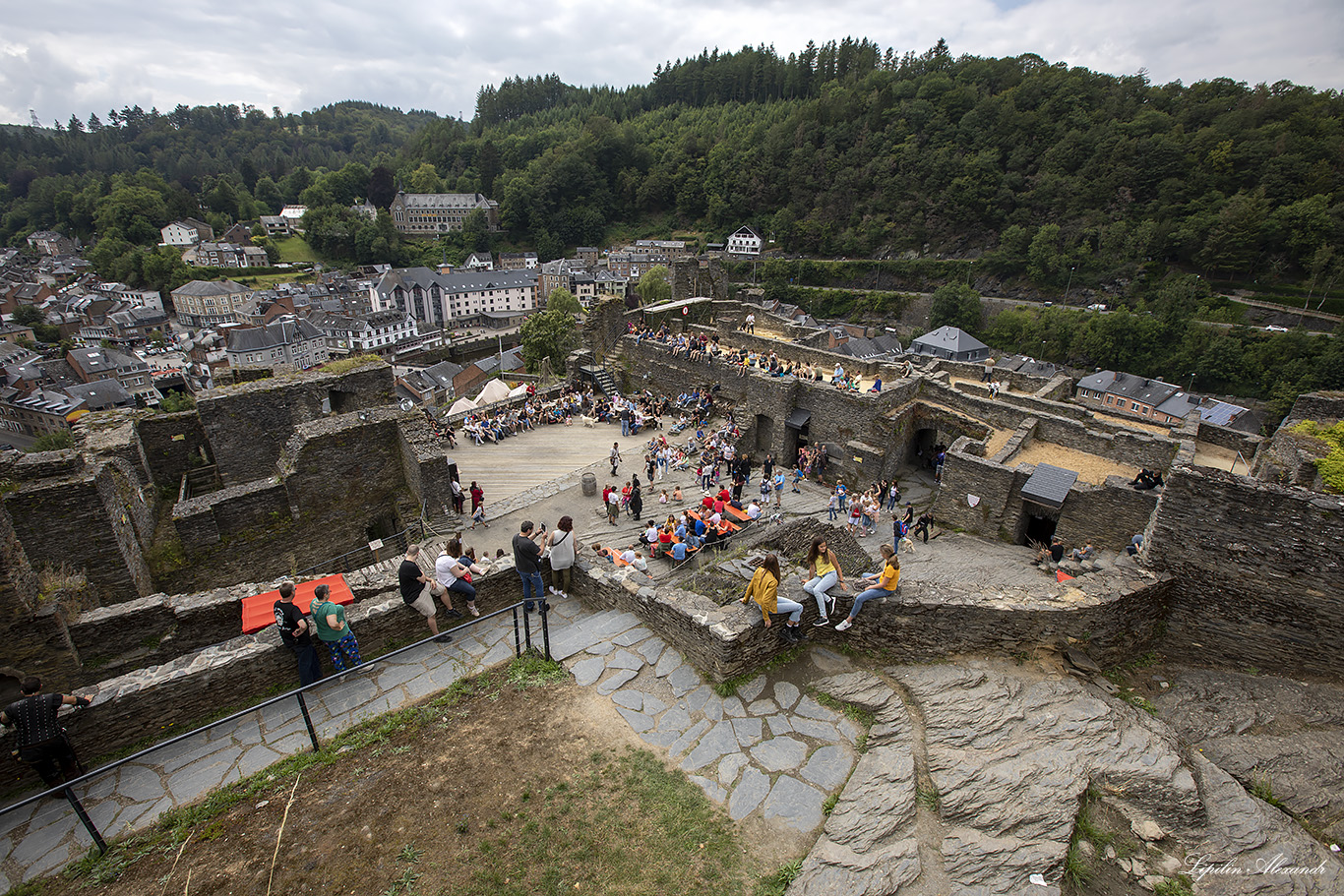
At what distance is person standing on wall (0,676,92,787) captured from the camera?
194 inches

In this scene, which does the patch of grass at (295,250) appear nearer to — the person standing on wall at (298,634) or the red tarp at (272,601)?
the red tarp at (272,601)

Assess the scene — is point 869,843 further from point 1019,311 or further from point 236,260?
point 236,260

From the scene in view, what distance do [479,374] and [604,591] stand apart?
195ft

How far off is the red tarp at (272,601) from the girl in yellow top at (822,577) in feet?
18.9

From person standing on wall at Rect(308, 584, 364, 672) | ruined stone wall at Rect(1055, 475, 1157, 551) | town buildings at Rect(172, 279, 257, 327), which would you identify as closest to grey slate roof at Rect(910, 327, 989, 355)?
ruined stone wall at Rect(1055, 475, 1157, 551)

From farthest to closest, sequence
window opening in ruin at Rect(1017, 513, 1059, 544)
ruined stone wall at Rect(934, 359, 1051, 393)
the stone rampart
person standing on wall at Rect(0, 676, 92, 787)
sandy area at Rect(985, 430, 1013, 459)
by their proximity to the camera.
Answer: ruined stone wall at Rect(934, 359, 1051, 393)
sandy area at Rect(985, 430, 1013, 459)
window opening in ruin at Rect(1017, 513, 1059, 544)
the stone rampart
person standing on wall at Rect(0, 676, 92, 787)

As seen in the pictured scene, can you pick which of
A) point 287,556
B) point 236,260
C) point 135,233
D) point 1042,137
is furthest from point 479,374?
point 135,233

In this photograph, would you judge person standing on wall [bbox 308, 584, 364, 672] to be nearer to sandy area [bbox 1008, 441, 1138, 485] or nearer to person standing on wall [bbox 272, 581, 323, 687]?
person standing on wall [bbox 272, 581, 323, 687]

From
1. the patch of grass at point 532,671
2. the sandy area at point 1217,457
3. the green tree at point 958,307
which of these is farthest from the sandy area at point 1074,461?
the green tree at point 958,307

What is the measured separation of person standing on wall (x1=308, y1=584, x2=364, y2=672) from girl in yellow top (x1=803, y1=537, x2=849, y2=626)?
5.06 m

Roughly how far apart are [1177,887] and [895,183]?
105m

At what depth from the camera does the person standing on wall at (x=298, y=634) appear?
19.8 ft

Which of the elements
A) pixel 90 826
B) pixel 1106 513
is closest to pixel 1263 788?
pixel 1106 513

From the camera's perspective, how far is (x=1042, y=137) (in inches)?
3479
